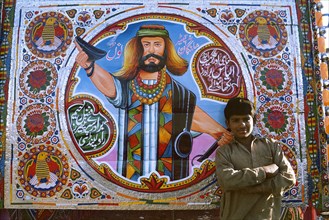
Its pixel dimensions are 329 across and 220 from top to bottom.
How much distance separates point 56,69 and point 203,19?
1.44m

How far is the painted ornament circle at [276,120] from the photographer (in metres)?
4.12

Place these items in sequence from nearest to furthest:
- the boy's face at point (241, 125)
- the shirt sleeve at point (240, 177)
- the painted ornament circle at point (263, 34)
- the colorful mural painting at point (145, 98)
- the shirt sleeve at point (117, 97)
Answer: the shirt sleeve at point (240, 177) → the boy's face at point (241, 125) → the colorful mural painting at point (145, 98) → the shirt sleeve at point (117, 97) → the painted ornament circle at point (263, 34)

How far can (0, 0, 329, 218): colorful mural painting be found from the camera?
13.3 ft

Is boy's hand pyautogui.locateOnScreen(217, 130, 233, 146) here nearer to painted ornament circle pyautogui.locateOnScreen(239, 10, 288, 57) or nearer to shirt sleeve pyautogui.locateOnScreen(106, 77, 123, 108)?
painted ornament circle pyautogui.locateOnScreen(239, 10, 288, 57)

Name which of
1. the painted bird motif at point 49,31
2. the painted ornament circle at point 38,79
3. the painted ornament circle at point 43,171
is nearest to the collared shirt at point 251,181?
the painted ornament circle at point 43,171

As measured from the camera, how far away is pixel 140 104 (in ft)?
13.6

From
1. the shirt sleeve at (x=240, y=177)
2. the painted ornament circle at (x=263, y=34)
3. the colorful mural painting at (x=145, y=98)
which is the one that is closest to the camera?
the shirt sleeve at (x=240, y=177)

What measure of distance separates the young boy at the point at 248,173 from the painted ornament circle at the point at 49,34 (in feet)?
5.60

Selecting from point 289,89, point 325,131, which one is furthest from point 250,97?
point 325,131

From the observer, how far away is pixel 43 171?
4.07 meters

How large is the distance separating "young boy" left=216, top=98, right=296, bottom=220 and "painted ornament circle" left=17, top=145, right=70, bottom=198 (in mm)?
1430

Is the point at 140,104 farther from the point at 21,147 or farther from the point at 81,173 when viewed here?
the point at 21,147

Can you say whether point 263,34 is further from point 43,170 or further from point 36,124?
point 43,170

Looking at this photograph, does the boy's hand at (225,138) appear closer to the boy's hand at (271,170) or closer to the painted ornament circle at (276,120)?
the painted ornament circle at (276,120)
